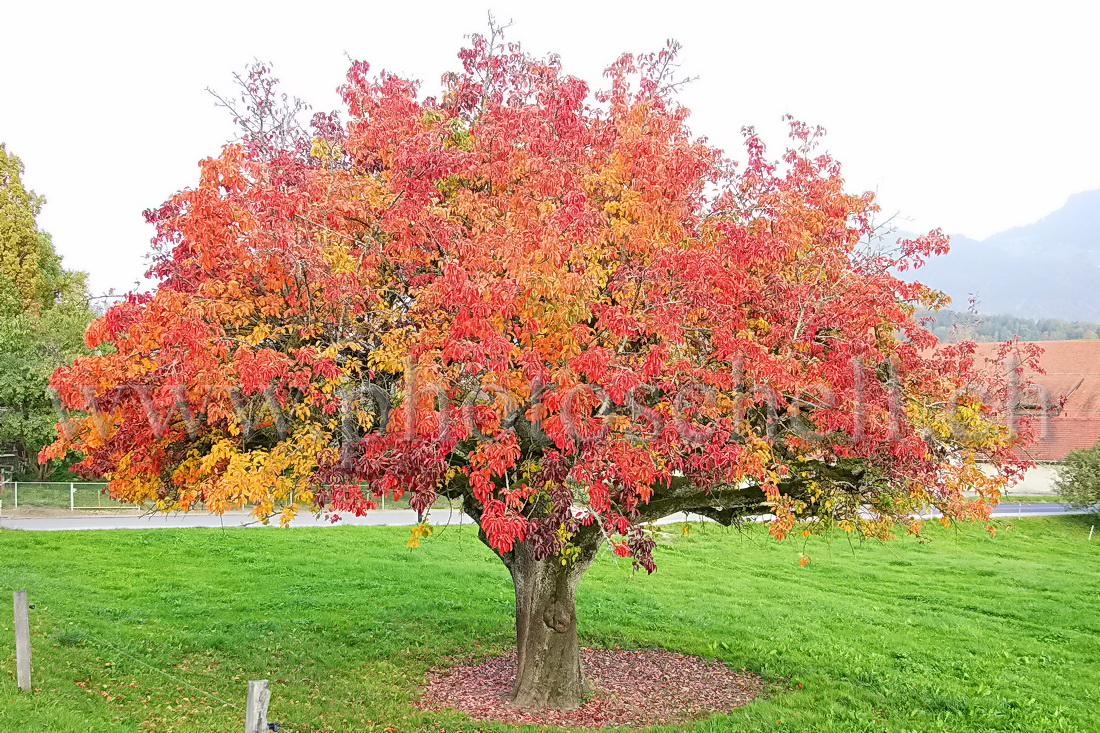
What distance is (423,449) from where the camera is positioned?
245 inches

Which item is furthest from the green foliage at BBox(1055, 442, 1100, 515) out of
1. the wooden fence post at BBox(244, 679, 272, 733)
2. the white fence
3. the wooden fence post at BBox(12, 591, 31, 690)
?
the white fence

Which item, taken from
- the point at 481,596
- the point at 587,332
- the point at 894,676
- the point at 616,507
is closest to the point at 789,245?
the point at 587,332

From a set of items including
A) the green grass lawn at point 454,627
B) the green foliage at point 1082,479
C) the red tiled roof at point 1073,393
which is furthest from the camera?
the red tiled roof at point 1073,393

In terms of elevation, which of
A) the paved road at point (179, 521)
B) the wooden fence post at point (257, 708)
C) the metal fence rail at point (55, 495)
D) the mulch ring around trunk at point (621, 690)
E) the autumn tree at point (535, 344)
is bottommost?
the mulch ring around trunk at point (621, 690)

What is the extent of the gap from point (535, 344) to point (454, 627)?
8.35 m

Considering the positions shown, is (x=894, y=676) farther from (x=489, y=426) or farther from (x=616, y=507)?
(x=489, y=426)

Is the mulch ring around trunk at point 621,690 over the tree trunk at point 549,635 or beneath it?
beneath

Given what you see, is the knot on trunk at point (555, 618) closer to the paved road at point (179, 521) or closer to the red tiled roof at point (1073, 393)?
the paved road at point (179, 521)

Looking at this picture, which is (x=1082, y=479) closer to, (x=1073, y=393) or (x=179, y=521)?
(x=1073, y=393)

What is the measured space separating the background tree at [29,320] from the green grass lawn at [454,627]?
663 centimetres

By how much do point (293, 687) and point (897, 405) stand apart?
8033 millimetres

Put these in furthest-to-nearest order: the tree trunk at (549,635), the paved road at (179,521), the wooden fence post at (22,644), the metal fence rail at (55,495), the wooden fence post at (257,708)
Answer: the metal fence rail at (55,495) → the paved road at (179,521) → the tree trunk at (549,635) → the wooden fence post at (22,644) → the wooden fence post at (257,708)

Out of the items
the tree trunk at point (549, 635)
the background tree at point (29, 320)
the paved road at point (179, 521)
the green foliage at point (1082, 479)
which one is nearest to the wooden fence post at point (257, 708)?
the tree trunk at point (549, 635)

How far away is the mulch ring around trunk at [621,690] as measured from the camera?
31.2ft
